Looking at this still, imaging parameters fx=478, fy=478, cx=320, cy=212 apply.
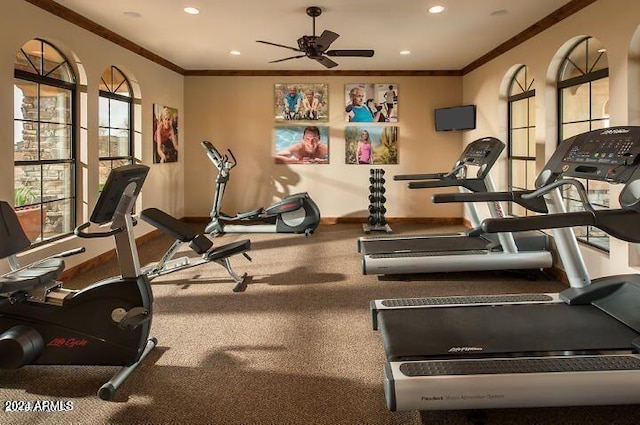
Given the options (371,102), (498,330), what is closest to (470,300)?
(498,330)

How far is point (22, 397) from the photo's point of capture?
7.72ft

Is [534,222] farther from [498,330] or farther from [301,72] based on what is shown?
[301,72]

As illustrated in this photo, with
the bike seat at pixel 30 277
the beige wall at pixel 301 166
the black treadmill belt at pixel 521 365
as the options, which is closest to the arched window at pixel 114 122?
the beige wall at pixel 301 166

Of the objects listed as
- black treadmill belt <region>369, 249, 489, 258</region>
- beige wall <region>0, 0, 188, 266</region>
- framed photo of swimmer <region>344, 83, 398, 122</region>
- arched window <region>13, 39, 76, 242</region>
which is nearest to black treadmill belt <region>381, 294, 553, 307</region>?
black treadmill belt <region>369, 249, 489, 258</region>

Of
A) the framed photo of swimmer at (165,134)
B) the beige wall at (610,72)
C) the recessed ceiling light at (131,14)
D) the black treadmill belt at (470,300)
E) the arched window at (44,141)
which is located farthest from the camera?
the framed photo of swimmer at (165,134)

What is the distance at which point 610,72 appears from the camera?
3.93m

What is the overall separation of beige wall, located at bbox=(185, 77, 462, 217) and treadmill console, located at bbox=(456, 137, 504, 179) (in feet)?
11.9

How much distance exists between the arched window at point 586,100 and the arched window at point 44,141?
16.7 feet

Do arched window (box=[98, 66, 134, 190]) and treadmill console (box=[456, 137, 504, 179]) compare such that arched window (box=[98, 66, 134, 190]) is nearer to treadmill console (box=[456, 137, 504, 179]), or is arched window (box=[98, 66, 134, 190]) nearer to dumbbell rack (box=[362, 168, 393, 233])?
dumbbell rack (box=[362, 168, 393, 233])

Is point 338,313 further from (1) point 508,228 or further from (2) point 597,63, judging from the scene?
(2) point 597,63

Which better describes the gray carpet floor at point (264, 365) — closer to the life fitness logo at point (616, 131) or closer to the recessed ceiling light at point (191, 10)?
the life fitness logo at point (616, 131)

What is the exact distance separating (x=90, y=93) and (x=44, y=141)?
0.83m

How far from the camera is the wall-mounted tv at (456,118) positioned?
741cm

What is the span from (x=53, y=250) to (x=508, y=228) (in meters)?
4.14
